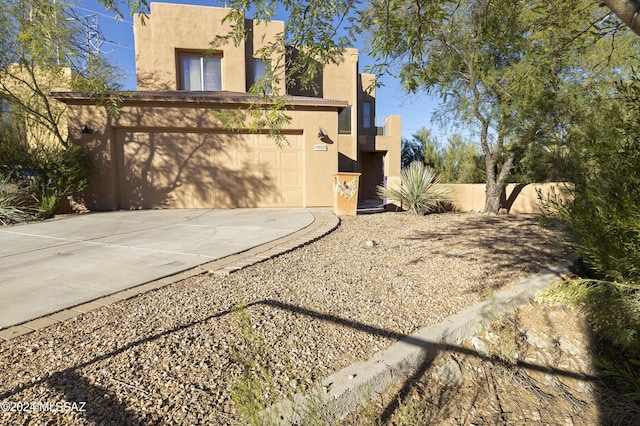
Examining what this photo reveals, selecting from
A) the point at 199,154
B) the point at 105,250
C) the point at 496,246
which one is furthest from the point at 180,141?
the point at 496,246

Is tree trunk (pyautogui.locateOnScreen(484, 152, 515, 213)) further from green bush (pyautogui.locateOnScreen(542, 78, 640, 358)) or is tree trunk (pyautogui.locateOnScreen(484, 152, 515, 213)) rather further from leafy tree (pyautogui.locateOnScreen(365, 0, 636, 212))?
green bush (pyautogui.locateOnScreen(542, 78, 640, 358))

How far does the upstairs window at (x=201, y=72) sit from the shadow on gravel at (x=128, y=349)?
12.7 meters

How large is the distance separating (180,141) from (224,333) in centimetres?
916

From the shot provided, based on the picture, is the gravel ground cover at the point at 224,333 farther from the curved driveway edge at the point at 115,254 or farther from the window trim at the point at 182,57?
the window trim at the point at 182,57

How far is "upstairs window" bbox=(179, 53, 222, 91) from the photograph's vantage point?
13586 millimetres

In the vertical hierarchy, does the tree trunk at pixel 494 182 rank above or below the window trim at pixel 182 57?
below

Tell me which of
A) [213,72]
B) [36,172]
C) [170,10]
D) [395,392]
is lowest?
[395,392]

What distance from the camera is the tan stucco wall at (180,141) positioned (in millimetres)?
9945

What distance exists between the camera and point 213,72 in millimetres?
13633

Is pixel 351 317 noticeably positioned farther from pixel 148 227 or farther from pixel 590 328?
pixel 148 227

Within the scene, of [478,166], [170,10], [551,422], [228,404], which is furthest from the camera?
[478,166]

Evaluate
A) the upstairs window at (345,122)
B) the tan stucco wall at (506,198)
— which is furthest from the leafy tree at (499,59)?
the upstairs window at (345,122)

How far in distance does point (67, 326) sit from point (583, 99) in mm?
10199

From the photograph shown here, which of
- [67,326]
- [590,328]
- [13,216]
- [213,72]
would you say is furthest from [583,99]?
[13,216]
